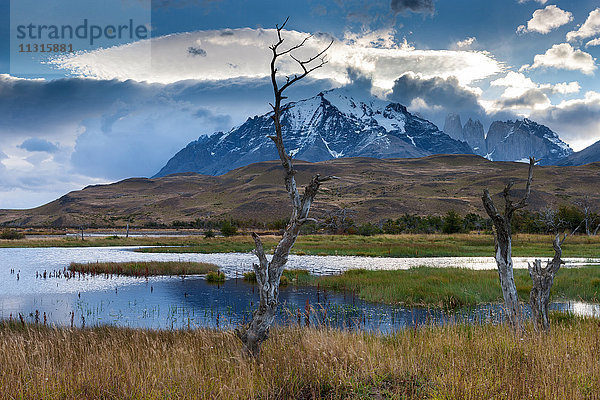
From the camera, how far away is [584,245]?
54.3 metres

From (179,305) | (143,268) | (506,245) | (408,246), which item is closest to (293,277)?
(179,305)

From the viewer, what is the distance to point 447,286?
24688 millimetres

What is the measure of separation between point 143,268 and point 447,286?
80.9 ft

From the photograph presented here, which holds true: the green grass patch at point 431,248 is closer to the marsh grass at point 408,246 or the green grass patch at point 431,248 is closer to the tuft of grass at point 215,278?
the marsh grass at point 408,246

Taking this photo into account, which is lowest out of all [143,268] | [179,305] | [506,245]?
[179,305]

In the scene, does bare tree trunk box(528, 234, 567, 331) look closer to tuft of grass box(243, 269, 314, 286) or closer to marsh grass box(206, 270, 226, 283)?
tuft of grass box(243, 269, 314, 286)

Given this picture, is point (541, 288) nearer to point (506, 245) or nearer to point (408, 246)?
point (506, 245)

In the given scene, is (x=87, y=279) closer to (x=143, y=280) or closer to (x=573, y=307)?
(x=143, y=280)

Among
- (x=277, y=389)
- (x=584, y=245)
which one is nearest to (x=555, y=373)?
(x=277, y=389)

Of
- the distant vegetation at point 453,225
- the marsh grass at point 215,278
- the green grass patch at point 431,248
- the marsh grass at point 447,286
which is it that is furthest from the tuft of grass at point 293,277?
the distant vegetation at point 453,225

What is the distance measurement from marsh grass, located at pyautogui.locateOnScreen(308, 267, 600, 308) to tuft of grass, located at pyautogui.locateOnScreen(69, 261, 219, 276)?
11.8 metres

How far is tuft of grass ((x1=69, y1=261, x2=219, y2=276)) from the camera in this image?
36000 mm

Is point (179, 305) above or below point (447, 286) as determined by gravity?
below

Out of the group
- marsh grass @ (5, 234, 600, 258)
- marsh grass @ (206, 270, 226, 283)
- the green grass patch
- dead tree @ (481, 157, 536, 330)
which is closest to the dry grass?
dead tree @ (481, 157, 536, 330)
